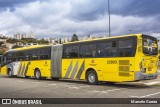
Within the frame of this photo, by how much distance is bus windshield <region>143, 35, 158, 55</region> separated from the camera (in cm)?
1741

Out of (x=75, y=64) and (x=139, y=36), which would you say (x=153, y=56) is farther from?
(x=75, y=64)

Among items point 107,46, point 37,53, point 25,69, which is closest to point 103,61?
point 107,46

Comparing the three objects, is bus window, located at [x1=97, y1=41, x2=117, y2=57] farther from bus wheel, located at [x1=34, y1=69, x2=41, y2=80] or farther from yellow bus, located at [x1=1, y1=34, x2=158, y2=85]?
bus wheel, located at [x1=34, y1=69, x2=41, y2=80]

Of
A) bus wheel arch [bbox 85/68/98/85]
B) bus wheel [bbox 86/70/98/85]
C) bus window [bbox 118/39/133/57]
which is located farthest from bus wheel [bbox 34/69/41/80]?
bus window [bbox 118/39/133/57]

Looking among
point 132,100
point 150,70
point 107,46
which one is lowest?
point 132,100

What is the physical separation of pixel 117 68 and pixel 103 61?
4.57 feet

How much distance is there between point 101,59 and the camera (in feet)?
62.8

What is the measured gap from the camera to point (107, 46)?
18.7 metres

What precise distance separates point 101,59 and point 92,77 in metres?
1.54

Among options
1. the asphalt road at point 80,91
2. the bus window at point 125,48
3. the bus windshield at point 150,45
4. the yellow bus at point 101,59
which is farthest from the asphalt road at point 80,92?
the bus windshield at point 150,45

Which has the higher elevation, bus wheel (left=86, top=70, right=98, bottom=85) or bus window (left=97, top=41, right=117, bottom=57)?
bus window (left=97, top=41, right=117, bottom=57)

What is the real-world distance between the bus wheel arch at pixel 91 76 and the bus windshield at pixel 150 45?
3846 millimetres

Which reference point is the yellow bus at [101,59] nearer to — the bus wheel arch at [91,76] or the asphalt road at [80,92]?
the bus wheel arch at [91,76]

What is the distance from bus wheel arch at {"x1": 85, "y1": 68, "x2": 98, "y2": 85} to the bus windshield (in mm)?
3846
